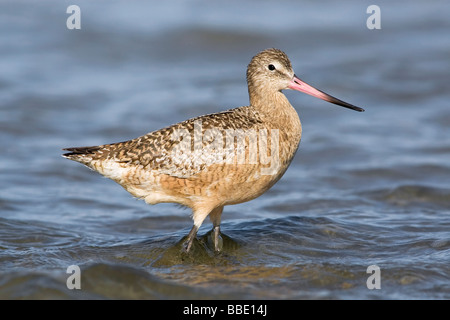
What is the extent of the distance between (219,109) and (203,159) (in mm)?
5266

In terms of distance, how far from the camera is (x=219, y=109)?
11.4 metres

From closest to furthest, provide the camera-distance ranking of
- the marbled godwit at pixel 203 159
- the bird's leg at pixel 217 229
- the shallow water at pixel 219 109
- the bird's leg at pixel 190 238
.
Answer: the shallow water at pixel 219 109 → the marbled godwit at pixel 203 159 → the bird's leg at pixel 190 238 → the bird's leg at pixel 217 229

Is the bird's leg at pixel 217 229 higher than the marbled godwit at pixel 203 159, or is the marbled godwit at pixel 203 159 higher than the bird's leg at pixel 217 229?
the marbled godwit at pixel 203 159

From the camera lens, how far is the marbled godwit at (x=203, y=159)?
6176 mm

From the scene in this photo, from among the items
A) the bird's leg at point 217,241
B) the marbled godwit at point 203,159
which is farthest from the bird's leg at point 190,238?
the bird's leg at point 217,241

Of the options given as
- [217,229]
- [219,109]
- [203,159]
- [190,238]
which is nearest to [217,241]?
[217,229]

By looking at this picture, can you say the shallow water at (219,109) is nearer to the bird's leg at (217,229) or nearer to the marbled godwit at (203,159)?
the bird's leg at (217,229)

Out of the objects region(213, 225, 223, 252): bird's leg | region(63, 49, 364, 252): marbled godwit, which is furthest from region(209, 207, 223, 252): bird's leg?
region(63, 49, 364, 252): marbled godwit

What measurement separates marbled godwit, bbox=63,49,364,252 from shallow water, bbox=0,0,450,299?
0.67 m

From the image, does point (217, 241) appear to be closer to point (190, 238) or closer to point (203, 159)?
point (190, 238)

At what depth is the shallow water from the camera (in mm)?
5988

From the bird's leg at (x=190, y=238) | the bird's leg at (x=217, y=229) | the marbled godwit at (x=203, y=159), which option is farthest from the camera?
the bird's leg at (x=217, y=229)

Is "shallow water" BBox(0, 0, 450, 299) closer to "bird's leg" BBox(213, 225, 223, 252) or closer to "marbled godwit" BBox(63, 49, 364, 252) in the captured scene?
"bird's leg" BBox(213, 225, 223, 252)

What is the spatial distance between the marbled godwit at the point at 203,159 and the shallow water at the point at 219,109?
67cm
